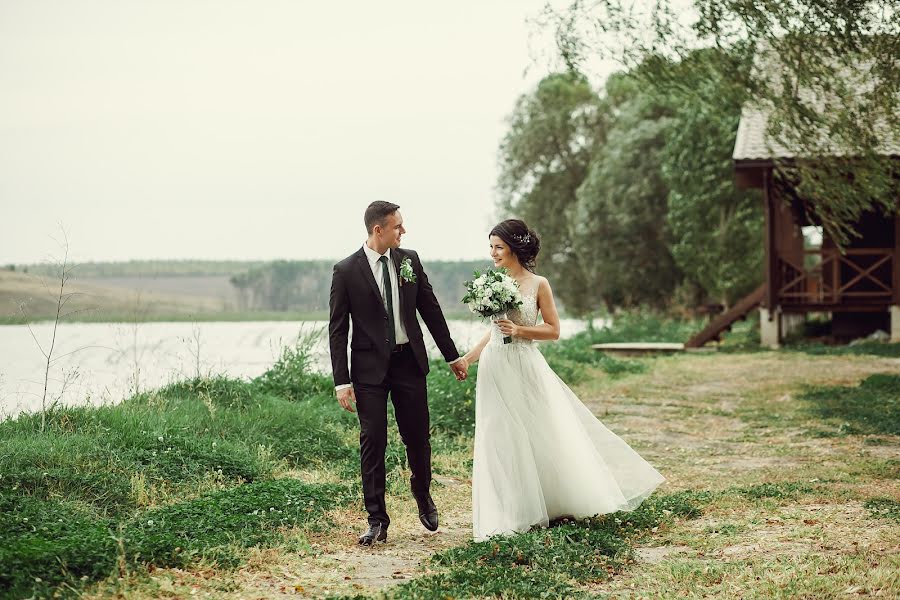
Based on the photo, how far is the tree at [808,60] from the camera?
1170cm

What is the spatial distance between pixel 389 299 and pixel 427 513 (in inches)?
62.1

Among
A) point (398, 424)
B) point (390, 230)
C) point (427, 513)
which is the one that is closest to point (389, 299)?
point (390, 230)

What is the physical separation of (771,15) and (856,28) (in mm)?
1016

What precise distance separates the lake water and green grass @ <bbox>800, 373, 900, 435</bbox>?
545 centimetres

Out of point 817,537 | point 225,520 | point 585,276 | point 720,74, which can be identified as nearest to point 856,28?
point 720,74

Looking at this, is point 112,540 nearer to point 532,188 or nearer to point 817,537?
point 817,537

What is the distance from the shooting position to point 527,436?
700cm

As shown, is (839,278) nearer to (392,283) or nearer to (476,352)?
(476,352)

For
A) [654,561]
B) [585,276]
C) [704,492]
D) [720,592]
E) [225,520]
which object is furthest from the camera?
[585,276]

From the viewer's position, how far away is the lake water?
948cm

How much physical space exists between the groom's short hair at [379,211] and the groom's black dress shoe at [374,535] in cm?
203

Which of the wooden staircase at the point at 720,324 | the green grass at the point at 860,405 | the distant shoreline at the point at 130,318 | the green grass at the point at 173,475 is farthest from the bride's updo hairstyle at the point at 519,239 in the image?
the wooden staircase at the point at 720,324

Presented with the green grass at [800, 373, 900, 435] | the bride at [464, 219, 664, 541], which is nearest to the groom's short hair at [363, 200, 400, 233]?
the bride at [464, 219, 664, 541]

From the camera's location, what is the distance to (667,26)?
13703 mm
